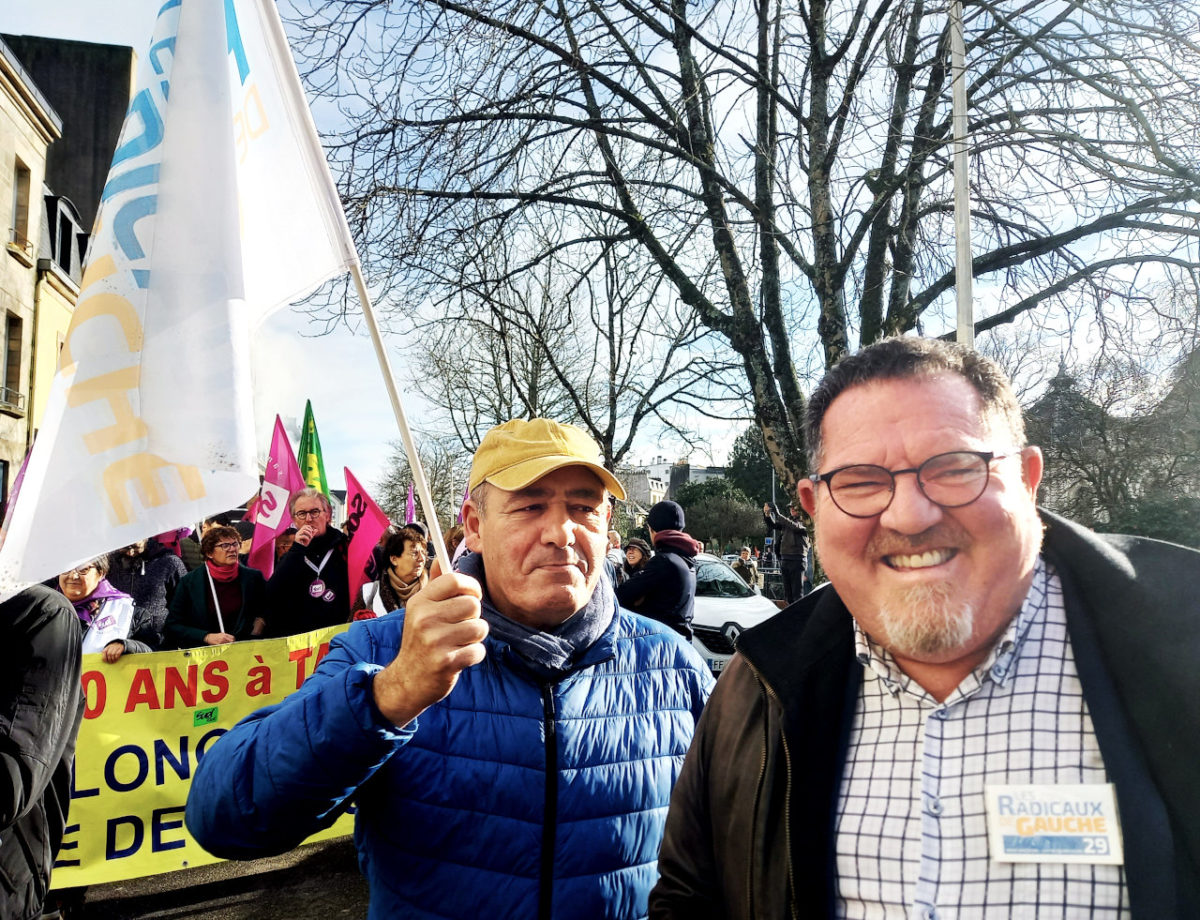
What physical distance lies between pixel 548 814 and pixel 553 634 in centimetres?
40

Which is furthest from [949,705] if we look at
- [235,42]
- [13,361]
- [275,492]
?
[13,361]

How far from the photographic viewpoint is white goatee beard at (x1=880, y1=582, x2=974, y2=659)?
55.5 inches

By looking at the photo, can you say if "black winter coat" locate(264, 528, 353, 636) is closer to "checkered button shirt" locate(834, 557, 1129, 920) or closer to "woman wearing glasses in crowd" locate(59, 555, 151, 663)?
"woman wearing glasses in crowd" locate(59, 555, 151, 663)

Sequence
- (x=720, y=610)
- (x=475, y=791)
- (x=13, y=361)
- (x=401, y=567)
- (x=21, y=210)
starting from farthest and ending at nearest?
(x=13, y=361), (x=21, y=210), (x=720, y=610), (x=401, y=567), (x=475, y=791)

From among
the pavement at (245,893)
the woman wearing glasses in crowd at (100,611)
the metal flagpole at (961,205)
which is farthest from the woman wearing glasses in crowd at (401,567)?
the metal flagpole at (961,205)

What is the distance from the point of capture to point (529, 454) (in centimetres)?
200

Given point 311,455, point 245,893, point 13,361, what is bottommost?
point 245,893

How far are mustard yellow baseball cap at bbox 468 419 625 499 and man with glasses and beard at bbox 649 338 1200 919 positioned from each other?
0.61 m

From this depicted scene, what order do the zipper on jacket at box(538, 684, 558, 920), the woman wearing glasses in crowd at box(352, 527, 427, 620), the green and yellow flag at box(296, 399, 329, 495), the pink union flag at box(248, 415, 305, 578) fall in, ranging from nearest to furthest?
the zipper on jacket at box(538, 684, 558, 920) < the woman wearing glasses in crowd at box(352, 527, 427, 620) < the pink union flag at box(248, 415, 305, 578) < the green and yellow flag at box(296, 399, 329, 495)

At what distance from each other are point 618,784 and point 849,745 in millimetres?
575

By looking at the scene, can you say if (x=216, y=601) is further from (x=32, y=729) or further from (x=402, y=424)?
(x=402, y=424)

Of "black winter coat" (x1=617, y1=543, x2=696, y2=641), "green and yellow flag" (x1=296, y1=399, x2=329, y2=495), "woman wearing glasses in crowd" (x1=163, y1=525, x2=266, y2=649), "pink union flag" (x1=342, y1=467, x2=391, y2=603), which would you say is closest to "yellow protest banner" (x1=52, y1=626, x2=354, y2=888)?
"woman wearing glasses in crowd" (x1=163, y1=525, x2=266, y2=649)

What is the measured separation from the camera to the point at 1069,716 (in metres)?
1.38

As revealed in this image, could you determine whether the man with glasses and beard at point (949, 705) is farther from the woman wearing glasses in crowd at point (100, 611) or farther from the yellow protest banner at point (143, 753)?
the woman wearing glasses in crowd at point (100, 611)
